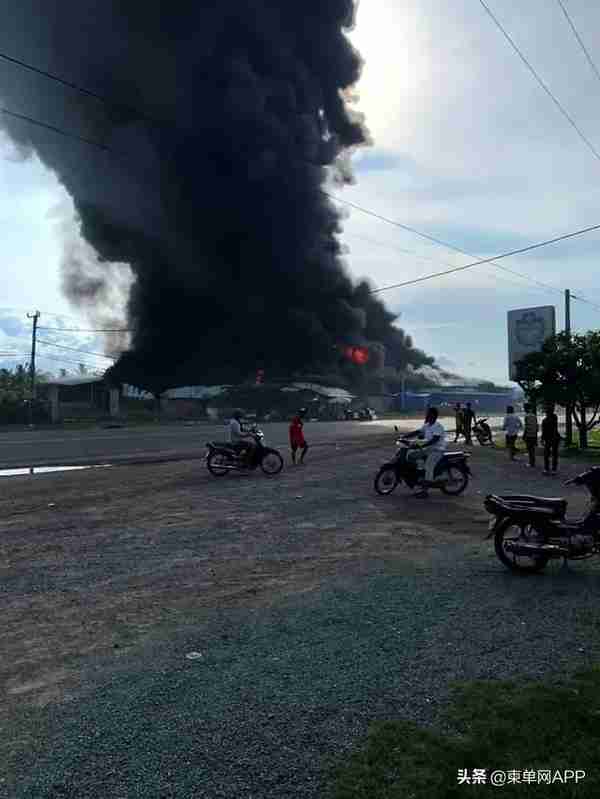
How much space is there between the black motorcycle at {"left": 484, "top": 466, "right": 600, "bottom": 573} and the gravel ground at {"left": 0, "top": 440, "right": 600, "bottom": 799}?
0.18 meters

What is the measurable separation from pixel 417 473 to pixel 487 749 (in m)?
8.69

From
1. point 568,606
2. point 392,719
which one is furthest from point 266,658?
point 568,606

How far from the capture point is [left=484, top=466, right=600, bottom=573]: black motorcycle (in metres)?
6.24

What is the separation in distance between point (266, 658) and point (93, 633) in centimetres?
140

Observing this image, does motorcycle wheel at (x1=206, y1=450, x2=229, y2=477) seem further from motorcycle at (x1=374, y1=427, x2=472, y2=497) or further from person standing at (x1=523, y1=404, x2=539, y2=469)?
person standing at (x1=523, y1=404, x2=539, y2=469)

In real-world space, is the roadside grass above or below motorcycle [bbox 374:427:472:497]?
below

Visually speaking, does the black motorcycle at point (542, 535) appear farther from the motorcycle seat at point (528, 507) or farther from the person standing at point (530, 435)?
the person standing at point (530, 435)

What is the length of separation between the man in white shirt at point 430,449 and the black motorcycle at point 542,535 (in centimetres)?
492

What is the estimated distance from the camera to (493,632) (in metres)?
4.56

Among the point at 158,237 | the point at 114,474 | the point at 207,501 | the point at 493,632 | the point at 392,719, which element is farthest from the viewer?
the point at 158,237

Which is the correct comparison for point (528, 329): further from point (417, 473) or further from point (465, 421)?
point (417, 473)

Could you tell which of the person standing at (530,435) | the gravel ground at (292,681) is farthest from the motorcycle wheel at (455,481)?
the gravel ground at (292,681)

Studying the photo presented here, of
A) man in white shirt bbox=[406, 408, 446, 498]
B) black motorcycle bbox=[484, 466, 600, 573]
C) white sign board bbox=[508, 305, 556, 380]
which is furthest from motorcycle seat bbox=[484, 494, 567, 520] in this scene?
white sign board bbox=[508, 305, 556, 380]

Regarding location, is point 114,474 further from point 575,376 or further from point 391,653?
point 575,376
